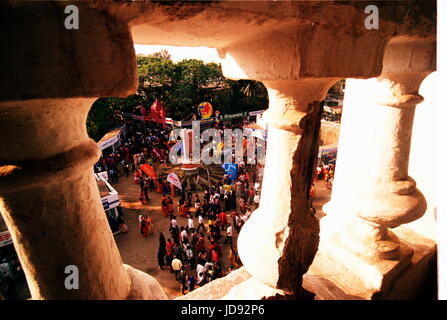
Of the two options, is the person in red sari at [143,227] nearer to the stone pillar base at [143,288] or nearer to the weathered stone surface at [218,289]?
the weathered stone surface at [218,289]

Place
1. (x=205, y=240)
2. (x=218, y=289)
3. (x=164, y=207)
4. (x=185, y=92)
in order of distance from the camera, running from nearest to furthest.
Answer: (x=218, y=289) < (x=205, y=240) < (x=164, y=207) < (x=185, y=92)

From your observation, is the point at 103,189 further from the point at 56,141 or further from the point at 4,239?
the point at 56,141

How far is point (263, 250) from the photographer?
198 cm

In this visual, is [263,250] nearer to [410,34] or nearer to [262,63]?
[262,63]


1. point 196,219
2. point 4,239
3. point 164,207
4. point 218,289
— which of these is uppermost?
point 218,289

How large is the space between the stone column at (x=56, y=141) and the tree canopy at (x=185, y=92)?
2152 centimetres

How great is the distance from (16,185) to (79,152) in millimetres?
239

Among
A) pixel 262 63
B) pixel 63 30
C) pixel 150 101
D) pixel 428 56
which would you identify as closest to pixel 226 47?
pixel 262 63

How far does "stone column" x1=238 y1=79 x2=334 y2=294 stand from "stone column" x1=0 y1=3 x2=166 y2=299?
0.96 meters

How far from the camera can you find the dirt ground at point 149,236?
890 cm

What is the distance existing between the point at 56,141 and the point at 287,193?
1362 millimetres

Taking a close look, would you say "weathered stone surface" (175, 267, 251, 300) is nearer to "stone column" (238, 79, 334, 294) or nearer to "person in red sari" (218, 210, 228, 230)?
"stone column" (238, 79, 334, 294)

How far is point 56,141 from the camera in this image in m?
1.09

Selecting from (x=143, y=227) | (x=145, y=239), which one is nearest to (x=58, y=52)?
(x=143, y=227)
